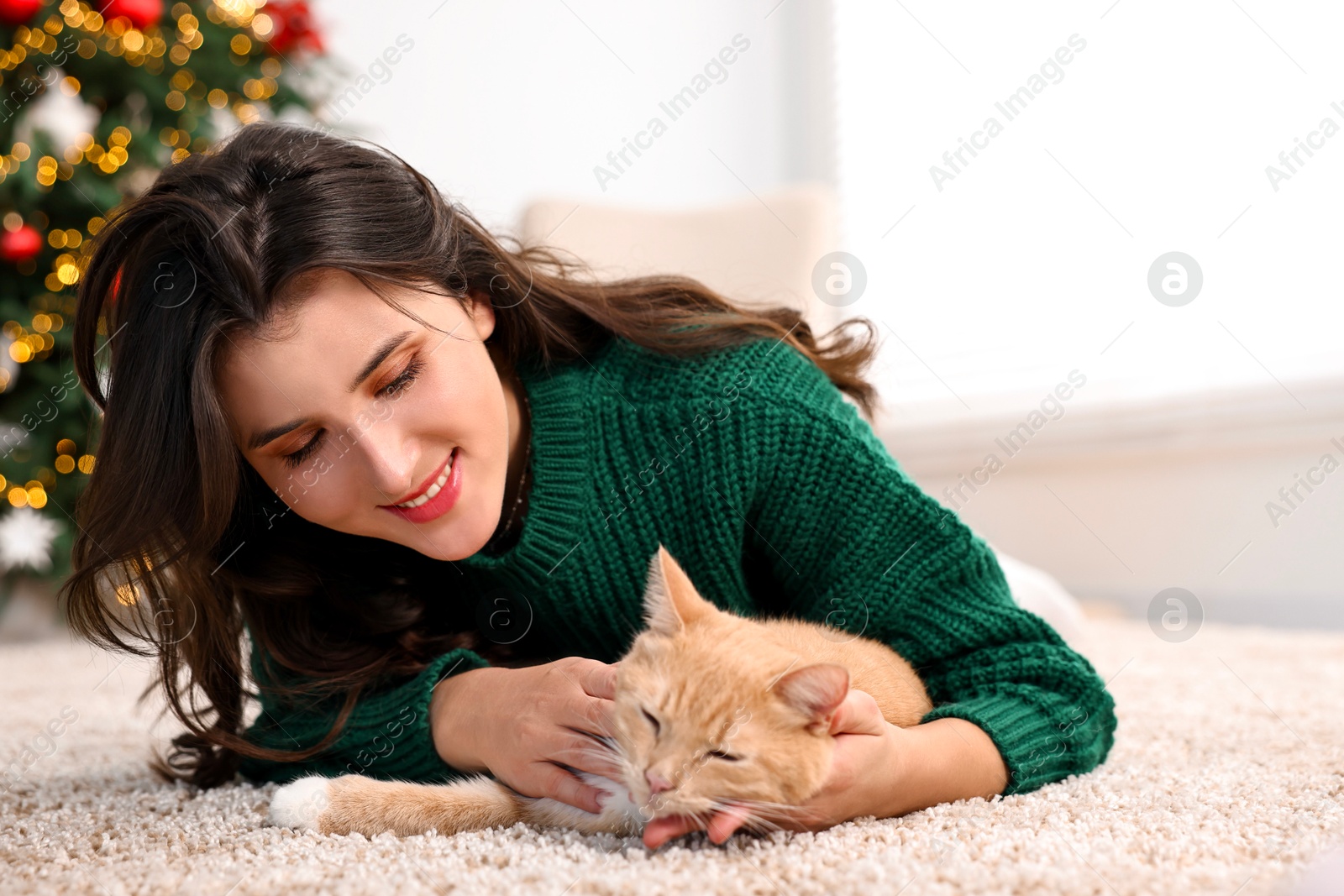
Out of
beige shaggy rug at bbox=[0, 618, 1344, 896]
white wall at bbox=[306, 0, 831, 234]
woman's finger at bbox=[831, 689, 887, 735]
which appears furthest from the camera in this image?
white wall at bbox=[306, 0, 831, 234]

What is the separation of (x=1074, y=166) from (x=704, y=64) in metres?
1.45

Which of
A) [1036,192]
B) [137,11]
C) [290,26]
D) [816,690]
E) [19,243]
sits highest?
[1036,192]

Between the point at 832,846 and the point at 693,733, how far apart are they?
→ 15 centimetres

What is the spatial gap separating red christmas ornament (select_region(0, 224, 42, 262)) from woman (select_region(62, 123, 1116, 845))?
65.2 inches

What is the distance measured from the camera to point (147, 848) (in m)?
0.90

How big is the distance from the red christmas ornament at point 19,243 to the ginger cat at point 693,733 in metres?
2.11

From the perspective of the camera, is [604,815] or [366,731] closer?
[604,815]

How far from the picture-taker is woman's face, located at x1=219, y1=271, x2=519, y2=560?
0.99 metres

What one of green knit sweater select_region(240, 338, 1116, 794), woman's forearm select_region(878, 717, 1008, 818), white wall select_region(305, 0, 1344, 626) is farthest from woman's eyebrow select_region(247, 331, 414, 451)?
white wall select_region(305, 0, 1344, 626)

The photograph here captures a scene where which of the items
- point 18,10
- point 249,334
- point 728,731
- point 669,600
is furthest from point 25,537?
point 728,731

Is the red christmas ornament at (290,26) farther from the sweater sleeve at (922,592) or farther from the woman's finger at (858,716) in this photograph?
the woman's finger at (858,716)

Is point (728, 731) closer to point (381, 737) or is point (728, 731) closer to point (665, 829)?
point (665, 829)

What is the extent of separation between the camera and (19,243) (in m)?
2.48

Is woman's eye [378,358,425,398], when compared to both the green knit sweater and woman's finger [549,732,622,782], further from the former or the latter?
woman's finger [549,732,622,782]
